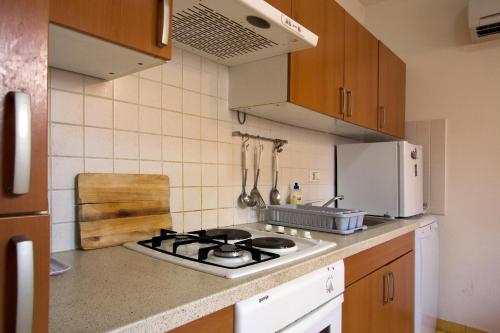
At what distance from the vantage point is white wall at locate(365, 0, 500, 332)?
2.34 m

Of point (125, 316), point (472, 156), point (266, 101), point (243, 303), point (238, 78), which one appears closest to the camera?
point (125, 316)

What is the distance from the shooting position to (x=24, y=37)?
1.44ft

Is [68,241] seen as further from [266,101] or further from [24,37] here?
[266,101]

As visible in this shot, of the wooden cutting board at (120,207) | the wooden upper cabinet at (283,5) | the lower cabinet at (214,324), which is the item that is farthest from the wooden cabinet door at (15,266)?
the wooden upper cabinet at (283,5)

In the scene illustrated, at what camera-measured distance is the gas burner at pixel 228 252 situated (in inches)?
37.5

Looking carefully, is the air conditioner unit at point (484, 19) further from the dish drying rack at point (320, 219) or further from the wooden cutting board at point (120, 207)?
the wooden cutting board at point (120, 207)

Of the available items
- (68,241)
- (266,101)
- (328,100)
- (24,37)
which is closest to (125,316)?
(24,37)

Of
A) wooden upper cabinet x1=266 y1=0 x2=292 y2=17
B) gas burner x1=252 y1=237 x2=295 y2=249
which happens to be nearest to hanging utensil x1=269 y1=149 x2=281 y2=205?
gas burner x1=252 y1=237 x2=295 y2=249

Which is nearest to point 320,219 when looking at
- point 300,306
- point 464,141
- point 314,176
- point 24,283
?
point 300,306

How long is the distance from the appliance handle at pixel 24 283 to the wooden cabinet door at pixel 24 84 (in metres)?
0.05

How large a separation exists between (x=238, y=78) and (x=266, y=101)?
0.72 feet

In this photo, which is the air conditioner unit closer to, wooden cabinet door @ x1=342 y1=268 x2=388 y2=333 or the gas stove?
wooden cabinet door @ x1=342 y1=268 x2=388 y2=333

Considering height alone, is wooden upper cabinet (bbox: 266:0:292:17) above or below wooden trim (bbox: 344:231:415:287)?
above

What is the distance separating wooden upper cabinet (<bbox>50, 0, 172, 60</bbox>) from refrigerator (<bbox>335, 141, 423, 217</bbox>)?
1.74 meters
